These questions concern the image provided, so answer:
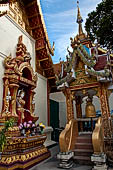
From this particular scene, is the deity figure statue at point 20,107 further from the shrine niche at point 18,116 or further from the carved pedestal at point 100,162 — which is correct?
the carved pedestal at point 100,162

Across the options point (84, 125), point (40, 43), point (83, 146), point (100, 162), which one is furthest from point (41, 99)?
point (100, 162)

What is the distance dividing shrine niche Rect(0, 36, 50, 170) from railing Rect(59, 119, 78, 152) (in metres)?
0.93

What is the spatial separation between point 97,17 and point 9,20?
3.32 metres

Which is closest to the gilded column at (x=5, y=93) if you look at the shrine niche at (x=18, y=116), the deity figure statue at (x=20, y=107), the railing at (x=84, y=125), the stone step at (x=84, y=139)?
the shrine niche at (x=18, y=116)

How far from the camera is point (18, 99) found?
5215 mm

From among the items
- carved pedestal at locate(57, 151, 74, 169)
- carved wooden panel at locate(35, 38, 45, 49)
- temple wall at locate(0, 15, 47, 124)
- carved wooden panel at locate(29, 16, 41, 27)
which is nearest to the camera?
carved pedestal at locate(57, 151, 74, 169)

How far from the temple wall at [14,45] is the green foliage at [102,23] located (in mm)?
2864

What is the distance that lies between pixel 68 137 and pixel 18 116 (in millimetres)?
1851

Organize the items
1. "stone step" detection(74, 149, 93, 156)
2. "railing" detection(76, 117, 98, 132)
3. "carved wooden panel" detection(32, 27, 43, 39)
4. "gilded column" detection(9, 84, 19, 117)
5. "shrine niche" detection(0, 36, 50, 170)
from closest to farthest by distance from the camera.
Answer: "shrine niche" detection(0, 36, 50, 170) < "stone step" detection(74, 149, 93, 156) < "gilded column" detection(9, 84, 19, 117) < "railing" detection(76, 117, 98, 132) < "carved wooden panel" detection(32, 27, 43, 39)

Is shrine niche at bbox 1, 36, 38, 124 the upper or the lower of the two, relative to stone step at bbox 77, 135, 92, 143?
upper

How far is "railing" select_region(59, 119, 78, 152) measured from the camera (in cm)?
432

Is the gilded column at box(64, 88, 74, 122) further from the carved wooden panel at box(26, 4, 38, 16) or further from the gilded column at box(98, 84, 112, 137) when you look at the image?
the carved wooden panel at box(26, 4, 38, 16)

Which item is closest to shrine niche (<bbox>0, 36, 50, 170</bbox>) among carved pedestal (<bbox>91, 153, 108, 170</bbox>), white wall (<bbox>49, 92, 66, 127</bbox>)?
carved pedestal (<bbox>91, 153, 108, 170</bbox>)

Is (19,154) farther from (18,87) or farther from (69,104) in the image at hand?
(69,104)
